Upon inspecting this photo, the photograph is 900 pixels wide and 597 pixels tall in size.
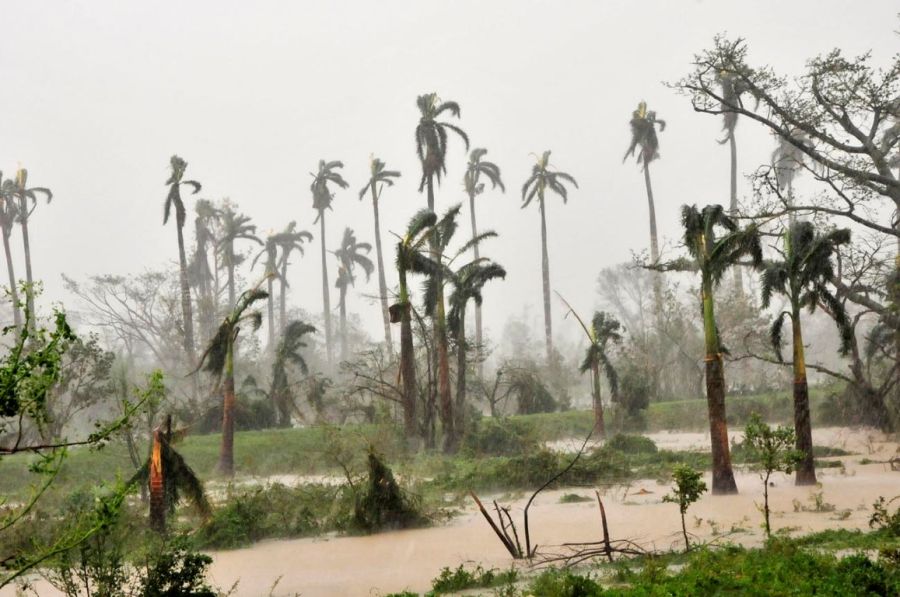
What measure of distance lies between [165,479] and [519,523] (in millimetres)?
8065

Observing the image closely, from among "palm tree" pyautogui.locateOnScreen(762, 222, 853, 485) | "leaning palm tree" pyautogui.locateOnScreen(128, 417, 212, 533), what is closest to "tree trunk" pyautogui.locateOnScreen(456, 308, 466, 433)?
"palm tree" pyautogui.locateOnScreen(762, 222, 853, 485)

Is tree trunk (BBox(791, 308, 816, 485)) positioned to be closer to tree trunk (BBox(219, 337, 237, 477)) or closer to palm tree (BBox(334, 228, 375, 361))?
tree trunk (BBox(219, 337, 237, 477))

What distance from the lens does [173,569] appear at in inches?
458

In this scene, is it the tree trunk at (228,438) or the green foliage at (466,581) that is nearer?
the green foliage at (466,581)

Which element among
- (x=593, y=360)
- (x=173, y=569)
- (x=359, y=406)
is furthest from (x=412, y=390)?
(x=173, y=569)

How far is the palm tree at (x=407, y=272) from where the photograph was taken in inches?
1160

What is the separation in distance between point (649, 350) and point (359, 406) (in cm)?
2150

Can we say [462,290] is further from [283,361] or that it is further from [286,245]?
→ [286,245]

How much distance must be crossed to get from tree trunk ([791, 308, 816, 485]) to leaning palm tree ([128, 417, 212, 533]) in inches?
556

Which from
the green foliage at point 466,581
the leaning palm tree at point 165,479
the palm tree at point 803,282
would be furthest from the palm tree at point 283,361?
the green foliage at point 466,581

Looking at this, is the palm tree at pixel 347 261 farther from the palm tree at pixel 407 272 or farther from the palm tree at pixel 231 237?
the palm tree at pixel 407 272

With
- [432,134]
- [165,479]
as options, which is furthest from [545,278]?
[165,479]

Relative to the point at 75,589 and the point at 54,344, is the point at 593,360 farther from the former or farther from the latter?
the point at 54,344

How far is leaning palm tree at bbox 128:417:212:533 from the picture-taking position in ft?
50.7
